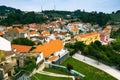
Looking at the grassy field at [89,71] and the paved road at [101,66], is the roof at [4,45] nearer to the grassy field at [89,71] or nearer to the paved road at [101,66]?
the grassy field at [89,71]

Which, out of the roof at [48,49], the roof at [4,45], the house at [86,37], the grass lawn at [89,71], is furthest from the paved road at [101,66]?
the house at [86,37]

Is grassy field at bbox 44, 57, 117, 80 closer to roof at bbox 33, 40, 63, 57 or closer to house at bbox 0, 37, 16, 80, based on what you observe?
roof at bbox 33, 40, 63, 57

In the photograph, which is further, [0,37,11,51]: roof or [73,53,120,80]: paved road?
[73,53,120,80]: paved road

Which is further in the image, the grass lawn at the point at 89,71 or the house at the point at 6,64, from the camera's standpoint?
the grass lawn at the point at 89,71

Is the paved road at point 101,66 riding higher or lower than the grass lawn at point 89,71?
lower

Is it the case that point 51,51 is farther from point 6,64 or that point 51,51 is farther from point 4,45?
point 6,64

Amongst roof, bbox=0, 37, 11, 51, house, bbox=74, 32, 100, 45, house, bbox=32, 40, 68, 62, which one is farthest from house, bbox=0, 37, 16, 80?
house, bbox=74, 32, 100, 45

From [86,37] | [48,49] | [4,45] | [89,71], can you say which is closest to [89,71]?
[89,71]

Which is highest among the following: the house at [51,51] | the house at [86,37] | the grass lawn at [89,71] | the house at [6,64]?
the house at [6,64]

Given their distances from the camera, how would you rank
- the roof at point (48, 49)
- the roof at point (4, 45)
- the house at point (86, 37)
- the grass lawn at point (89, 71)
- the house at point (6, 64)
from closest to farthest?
the house at point (6, 64) → the grass lawn at point (89, 71) → the roof at point (4, 45) → the roof at point (48, 49) → the house at point (86, 37)

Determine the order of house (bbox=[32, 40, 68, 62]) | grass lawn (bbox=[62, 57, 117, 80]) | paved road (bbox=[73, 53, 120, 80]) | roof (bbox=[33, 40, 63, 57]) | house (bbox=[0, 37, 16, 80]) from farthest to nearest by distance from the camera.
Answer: roof (bbox=[33, 40, 63, 57])
paved road (bbox=[73, 53, 120, 80])
house (bbox=[32, 40, 68, 62])
grass lawn (bbox=[62, 57, 117, 80])
house (bbox=[0, 37, 16, 80])

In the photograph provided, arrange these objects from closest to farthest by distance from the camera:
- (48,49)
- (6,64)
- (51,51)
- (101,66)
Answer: (6,64)
(51,51)
(48,49)
(101,66)
